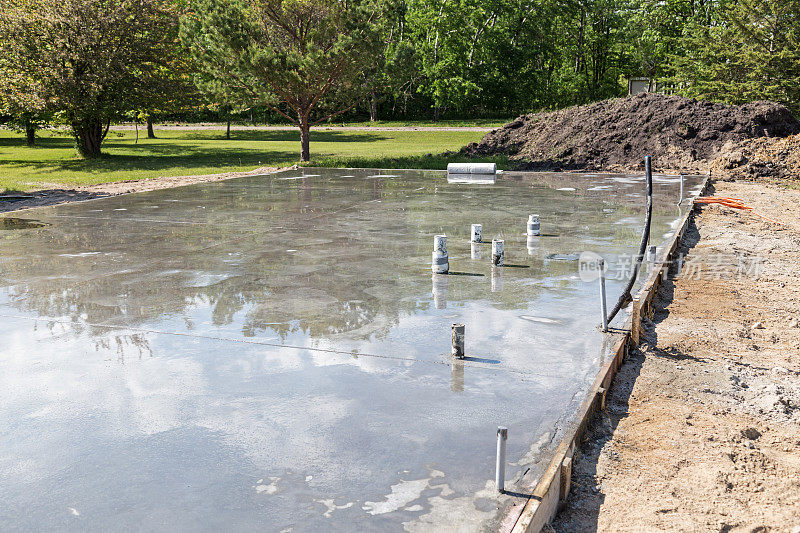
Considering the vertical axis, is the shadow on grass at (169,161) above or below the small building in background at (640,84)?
below

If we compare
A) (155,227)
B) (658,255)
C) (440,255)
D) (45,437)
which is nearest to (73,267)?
(155,227)

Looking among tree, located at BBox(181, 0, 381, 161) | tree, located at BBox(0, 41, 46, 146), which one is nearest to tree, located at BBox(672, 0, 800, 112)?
tree, located at BBox(181, 0, 381, 161)

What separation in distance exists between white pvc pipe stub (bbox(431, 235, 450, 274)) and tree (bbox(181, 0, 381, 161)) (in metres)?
17.0

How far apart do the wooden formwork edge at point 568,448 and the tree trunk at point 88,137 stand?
28.4 metres

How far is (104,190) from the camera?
19984mm

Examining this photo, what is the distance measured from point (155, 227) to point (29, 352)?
6.89m

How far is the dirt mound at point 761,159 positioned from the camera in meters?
21.8

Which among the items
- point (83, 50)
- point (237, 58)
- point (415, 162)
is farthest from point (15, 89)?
point (415, 162)

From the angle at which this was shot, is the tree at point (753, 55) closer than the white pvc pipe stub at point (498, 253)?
No

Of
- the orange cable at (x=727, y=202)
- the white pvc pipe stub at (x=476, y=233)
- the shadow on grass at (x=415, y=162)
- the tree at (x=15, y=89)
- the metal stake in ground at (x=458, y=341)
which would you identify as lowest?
the metal stake in ground at (x=458, y=341)

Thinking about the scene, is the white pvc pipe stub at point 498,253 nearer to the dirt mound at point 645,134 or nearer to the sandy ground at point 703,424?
the sandy ground at point 703,424

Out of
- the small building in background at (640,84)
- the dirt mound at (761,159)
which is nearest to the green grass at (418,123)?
the small building in background at (640,84)

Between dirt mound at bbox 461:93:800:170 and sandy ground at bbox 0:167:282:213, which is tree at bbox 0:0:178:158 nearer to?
sandy ground at bbox 0:167:282:213

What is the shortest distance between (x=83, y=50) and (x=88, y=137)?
5.05 m
